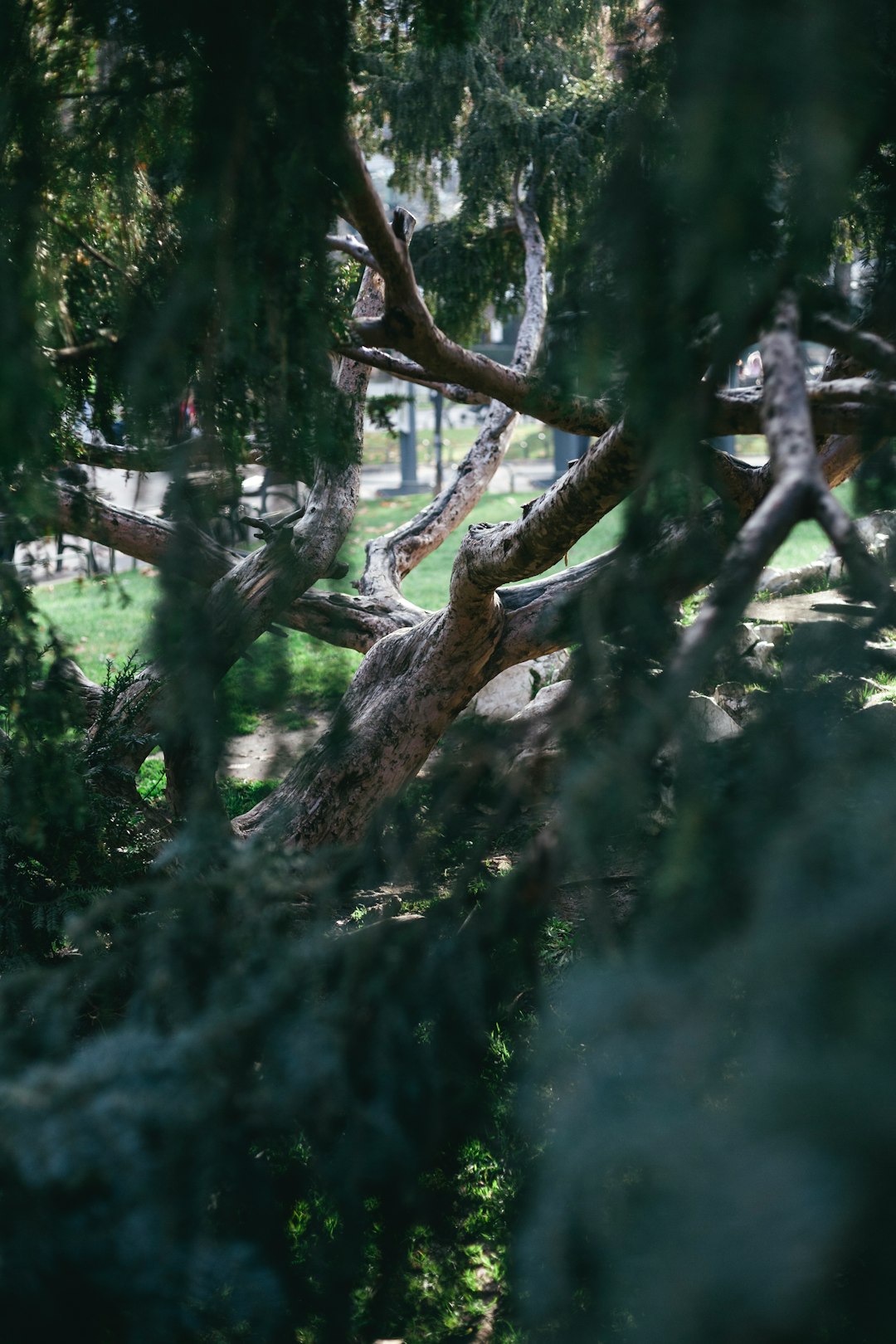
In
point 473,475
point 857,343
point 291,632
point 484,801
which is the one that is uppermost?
point 857,343

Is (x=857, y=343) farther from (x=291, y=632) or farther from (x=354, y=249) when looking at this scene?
(x=291, y=632)

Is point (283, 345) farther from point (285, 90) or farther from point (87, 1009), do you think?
point (87, 1009)

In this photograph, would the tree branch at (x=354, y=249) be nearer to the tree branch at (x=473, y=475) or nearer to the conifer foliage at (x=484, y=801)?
the tree branch at (x=473, y=475)

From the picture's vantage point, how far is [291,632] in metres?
9.19

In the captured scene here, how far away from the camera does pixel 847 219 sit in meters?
2.25

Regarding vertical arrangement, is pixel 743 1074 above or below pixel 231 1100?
above

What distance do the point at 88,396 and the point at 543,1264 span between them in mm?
2654

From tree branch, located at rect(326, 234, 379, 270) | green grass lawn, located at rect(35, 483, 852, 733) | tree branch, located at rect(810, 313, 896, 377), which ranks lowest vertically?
green grass lawn, located at rect(35, 483, 852, 733)

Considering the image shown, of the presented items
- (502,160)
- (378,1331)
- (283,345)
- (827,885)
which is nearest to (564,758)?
(827,885)

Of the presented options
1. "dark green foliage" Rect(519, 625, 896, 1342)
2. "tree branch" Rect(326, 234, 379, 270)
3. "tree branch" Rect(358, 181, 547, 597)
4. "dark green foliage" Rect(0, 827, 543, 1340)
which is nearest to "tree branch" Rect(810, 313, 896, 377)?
"dark green foliage" Rect(519, 625, 896, 1342)

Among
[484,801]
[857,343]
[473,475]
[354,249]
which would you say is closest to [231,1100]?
[484,801]

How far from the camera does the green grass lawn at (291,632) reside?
2.00 meters

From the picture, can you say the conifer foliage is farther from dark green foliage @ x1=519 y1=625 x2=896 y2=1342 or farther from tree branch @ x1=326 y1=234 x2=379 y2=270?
tree branch @ x1=326 y1=234 x2=379 y2=270

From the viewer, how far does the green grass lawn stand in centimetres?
200
